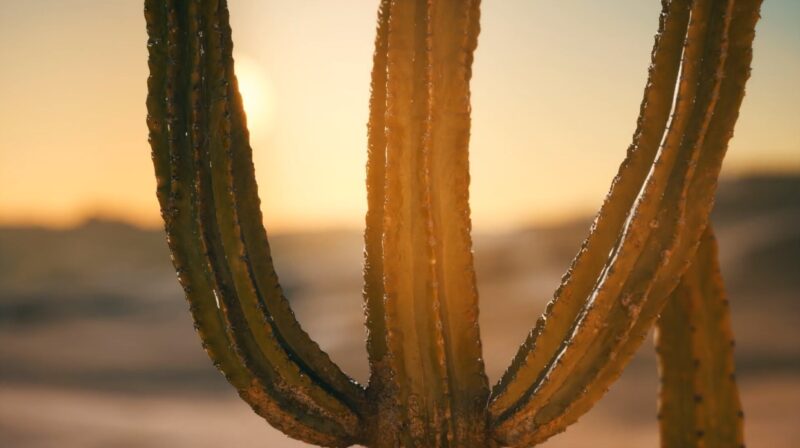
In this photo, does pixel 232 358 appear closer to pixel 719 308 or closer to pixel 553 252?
pixel 719 308

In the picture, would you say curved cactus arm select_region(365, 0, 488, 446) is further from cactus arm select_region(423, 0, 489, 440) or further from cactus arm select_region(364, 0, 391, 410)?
cactus arm select_region(364, 0, 391, 410)

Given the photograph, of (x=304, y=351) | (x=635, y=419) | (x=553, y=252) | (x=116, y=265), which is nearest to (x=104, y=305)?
(x=116, y=265)

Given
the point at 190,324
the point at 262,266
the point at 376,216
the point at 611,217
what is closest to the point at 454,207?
the point at 376,216

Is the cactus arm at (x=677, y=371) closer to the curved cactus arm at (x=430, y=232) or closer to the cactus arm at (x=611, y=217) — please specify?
the cactus arm at (x=611, y=217)

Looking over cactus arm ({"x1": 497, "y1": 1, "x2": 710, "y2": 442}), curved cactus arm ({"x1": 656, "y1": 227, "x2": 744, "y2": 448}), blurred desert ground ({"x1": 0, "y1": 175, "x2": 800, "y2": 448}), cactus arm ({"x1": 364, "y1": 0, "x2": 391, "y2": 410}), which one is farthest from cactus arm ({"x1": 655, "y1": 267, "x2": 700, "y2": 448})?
blurred desert ground ({"x1": 0, "y1": 175, "x2": 800, "y2": 448})

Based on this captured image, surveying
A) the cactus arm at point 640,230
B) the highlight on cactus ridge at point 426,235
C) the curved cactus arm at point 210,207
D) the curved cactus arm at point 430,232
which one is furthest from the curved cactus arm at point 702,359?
the curved cactus arm at point 210,207

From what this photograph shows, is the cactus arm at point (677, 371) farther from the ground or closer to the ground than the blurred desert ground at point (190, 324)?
closer to the ground
